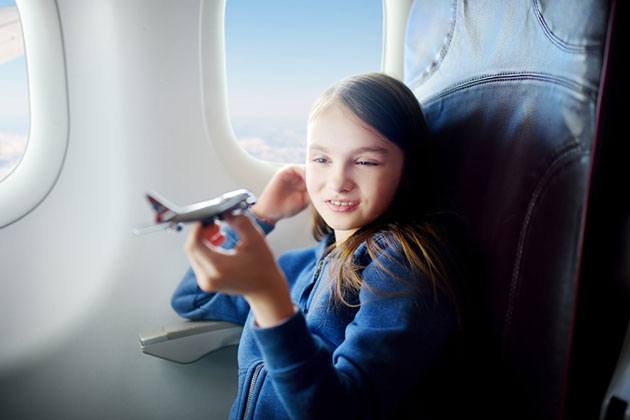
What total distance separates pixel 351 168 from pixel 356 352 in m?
0.32

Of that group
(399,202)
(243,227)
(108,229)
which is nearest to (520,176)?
(399,202)

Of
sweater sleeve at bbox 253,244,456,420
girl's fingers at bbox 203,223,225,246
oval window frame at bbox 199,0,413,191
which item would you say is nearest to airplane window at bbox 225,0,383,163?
oval window frame at bbox 199,0,413,191

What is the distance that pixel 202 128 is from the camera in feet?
4.66

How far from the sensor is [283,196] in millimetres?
1386

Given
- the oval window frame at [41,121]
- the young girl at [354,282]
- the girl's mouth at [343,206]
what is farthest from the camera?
the oval window frame at [41,121]

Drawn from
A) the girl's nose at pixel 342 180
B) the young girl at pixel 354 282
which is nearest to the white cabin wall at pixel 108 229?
the young girl at pixel 354 282

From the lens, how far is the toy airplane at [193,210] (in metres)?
0.61

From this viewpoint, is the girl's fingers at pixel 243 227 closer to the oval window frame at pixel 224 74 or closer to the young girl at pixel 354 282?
the young girl at pixel 354 282

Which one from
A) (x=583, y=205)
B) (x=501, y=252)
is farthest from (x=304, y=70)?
(x=583, y=205)

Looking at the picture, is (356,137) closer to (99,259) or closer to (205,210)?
(205,210)

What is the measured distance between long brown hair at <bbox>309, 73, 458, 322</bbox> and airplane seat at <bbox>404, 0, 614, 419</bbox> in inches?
1.9

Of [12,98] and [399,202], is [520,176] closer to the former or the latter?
[399,202]

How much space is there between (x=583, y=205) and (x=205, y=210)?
0.44 metres

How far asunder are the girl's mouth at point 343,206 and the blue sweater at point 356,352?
79 mm
